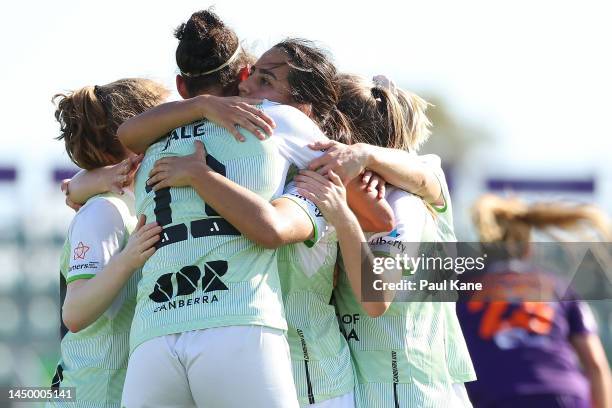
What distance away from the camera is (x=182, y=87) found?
472 cm

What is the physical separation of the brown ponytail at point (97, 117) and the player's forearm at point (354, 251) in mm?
1266

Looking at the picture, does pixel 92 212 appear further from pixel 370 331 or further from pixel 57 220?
pixel 57 220

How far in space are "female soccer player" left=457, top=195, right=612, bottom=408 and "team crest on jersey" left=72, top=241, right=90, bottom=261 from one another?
6.08 ft

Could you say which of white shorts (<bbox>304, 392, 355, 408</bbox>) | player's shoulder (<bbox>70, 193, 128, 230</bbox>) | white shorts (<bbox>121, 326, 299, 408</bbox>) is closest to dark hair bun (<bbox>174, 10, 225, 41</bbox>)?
player's shoulder (<bbox>70, 193, 128, 230</bbox>)

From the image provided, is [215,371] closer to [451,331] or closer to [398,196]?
[398,196]

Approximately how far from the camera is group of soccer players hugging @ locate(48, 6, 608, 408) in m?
4.05

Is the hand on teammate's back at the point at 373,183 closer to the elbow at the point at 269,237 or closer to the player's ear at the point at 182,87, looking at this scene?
the elbow at the point at 269,237

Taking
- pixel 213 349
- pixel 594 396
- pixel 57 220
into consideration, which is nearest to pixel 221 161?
pixel 213 349

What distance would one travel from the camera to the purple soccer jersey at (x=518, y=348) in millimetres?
5227

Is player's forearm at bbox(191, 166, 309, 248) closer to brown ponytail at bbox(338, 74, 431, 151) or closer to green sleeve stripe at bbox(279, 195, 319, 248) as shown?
green sleeve stripe at bbox(279, 195, 319, 248)

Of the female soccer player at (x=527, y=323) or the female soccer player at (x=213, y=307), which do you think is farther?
the female soccer player at (x=527, y=323)

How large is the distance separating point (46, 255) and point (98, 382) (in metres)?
9.41

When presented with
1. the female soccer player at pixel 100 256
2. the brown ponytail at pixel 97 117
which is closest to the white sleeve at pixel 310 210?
the female soccer player at pixel 100 256

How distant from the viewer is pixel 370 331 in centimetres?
470
